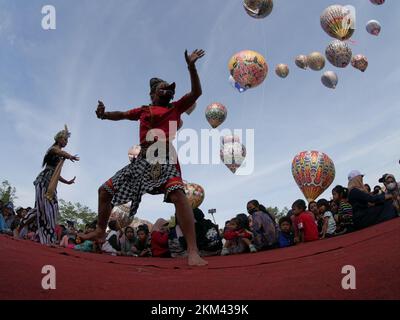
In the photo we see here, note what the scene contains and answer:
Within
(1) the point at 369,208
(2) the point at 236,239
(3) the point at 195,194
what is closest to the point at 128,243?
(2) the point at 236,239

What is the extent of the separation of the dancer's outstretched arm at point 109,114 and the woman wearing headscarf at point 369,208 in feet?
13.0

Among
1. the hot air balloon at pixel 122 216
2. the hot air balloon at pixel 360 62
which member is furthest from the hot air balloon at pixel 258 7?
the hot air balloon at pixel 122 216

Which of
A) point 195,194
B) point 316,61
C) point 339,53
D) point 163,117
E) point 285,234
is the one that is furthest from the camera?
point 316,61

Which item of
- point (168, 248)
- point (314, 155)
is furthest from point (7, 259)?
point (314, 155)

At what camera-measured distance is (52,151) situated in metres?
5.48

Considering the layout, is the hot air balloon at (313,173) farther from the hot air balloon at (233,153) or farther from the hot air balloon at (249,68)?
the hot air balloon at (249,68)

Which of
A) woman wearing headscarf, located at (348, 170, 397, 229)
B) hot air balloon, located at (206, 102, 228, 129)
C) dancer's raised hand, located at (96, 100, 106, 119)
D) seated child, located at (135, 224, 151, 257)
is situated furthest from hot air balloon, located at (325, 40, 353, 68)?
dancer's raised hand, located at (96, 100, 106, 119)

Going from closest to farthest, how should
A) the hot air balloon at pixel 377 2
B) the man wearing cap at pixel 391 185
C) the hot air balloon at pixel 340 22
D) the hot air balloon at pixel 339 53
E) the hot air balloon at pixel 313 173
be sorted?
the man wearing cap at pixel 391 185, the hot air balloon at pixel 313 173, the hot air balloon at pixel 340 22, the hot air balloon at pixel 377 2, the hot air balloon at pixel 339 53

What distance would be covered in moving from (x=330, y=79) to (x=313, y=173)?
639cm

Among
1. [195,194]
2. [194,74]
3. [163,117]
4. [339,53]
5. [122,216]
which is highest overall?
[339,53]

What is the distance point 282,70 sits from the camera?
63.5 feet

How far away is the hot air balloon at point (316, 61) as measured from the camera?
18.5 metres

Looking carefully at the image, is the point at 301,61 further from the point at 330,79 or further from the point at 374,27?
the point at 374,27
